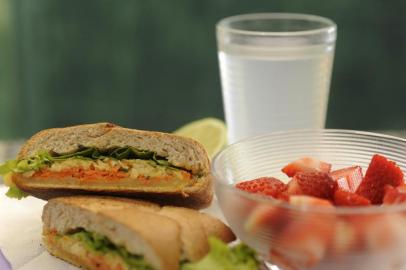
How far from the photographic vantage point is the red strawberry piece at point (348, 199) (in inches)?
58.0

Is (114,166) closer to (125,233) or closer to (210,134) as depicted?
(125,233)

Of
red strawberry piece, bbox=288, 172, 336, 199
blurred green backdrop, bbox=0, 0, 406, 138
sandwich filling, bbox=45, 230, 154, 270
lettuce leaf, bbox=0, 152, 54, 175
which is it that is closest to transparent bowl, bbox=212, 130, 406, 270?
red strawberry piece, bbox=288, 172, 336, 199

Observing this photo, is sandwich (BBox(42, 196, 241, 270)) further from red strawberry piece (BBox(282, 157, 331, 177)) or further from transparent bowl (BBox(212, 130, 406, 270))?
red strawberry piece (BBox(282, 157, 331, 177))

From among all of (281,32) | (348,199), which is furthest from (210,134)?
(348,199)

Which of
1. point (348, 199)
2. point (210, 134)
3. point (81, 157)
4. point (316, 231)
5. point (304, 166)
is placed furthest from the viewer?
point (210, 134)

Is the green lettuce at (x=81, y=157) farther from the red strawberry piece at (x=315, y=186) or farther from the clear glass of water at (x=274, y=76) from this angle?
the clear glass of water at (x=274, y=76)

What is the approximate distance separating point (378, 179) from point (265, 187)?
24 cm

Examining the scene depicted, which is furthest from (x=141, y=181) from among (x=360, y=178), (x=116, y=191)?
(x=360, y=178)

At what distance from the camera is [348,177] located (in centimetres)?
166

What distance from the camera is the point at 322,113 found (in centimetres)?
241

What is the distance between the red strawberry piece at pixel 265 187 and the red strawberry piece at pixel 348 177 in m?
0.12

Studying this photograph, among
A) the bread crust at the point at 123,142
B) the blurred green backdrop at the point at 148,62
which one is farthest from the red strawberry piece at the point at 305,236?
the blurred green backdrop at the point at 148,62

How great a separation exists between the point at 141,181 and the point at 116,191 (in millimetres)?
65

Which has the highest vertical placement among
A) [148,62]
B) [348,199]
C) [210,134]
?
[348,199]
